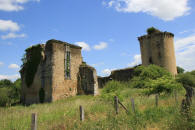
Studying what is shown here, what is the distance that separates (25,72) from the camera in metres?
23.5

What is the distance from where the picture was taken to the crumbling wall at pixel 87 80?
71.4 ft

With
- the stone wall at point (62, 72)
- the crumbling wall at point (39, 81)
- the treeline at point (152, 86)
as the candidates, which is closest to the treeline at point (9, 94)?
the crumbling wall at point (39, 81)

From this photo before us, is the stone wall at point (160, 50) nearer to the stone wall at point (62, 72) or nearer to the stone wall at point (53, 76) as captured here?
the stone wall at point (62, 72)

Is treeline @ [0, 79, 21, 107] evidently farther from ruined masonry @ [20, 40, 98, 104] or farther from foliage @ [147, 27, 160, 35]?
foliage @ [147, 27, 160, 35]

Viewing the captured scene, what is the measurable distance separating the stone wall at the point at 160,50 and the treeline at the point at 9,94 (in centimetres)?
2773

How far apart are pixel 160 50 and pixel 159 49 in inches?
13.0

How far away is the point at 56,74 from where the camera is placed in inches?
797

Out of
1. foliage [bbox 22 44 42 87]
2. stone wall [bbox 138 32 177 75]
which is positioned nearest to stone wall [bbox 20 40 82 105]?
foliage [bbox 22 44 42 87]

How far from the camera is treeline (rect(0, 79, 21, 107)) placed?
85.4 feet

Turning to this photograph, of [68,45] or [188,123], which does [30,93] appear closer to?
[68,45]

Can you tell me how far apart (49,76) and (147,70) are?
11762mm

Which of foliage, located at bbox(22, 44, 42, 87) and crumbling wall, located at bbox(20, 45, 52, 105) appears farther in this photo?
foliage, located at bbox(22, 44, 42, 87)

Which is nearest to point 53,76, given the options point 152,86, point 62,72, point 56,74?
point 56,74

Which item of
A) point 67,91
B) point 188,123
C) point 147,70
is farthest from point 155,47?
point 188,123
